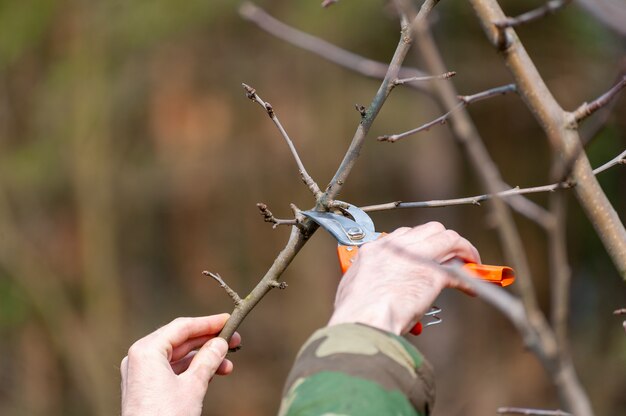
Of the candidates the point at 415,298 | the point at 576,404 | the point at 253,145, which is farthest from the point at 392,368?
the point at 253,145

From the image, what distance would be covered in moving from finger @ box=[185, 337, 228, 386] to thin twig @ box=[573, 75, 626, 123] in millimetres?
771

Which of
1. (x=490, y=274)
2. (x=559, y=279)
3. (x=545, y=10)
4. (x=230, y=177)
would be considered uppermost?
(x=230, y=177)

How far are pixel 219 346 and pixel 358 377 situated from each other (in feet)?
1.92

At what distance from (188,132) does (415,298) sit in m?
7.98

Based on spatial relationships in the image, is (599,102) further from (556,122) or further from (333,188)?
(333,188)

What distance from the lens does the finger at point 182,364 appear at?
1.63 meters

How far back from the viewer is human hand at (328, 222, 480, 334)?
1216 millimetres

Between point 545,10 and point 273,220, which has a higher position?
point 273,220

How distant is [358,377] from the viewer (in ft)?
3.47

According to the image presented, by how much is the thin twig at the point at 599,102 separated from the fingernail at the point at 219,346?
2.51 ft

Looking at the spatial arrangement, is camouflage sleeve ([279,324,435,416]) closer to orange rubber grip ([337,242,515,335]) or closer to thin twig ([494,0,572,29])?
orange rubber grip ([337,242,515,335])

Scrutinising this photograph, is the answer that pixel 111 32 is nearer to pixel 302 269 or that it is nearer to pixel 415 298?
pixel 302 269

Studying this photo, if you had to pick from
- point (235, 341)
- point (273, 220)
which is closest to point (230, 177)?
point (235, 341)

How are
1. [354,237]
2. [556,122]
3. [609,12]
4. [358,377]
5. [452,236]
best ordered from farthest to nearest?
[354,237] → [452,236] → [556,122] → [358,377] → [609,12]
